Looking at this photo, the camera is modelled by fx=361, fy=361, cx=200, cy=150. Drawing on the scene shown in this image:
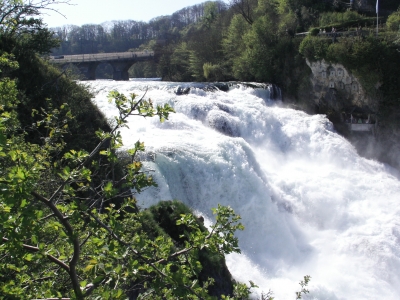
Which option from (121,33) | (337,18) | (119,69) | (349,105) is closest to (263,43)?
(337,18)

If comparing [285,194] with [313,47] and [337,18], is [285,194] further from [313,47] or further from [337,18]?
[337,18]

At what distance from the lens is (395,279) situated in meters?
8.78

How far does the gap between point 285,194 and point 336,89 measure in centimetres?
898

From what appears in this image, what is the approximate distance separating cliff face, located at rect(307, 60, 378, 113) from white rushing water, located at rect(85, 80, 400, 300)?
3425 millimetres

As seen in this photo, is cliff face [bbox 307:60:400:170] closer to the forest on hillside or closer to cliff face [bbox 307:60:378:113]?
cliff face [bbox 307:60:378:113]

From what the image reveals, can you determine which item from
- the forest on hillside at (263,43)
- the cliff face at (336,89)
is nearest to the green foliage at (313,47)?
the cliff face at (336,89)

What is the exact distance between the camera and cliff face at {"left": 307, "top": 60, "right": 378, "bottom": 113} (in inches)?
674

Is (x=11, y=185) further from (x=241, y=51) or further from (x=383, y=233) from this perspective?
(x=241, y=51)

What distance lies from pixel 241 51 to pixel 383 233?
1726 centimetres

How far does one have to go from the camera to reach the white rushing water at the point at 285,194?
8609mm

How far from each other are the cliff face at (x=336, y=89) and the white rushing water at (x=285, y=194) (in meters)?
3.43

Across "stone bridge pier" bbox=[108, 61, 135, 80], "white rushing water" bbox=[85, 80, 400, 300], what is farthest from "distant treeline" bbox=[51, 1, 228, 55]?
"white rushing water" bbox=[85, 80, 400, 300]

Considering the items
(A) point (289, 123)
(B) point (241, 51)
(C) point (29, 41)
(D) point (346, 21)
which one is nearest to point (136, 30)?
(B) point (241, 51)

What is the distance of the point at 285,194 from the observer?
36.8ft
